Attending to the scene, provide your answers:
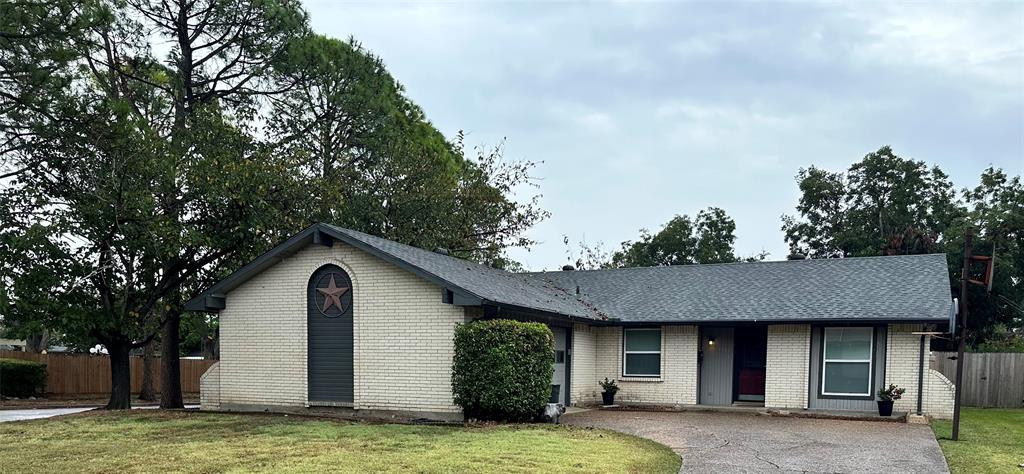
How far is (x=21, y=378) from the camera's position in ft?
79.6

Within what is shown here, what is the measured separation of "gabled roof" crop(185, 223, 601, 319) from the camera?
44.5 ft

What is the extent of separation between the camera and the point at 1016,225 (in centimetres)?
2584

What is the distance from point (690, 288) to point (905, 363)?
5496 mm

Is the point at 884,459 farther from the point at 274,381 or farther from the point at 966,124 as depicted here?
the point at 966,124

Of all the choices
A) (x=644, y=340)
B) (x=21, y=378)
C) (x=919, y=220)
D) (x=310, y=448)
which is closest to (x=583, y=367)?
(x=644, y=340)

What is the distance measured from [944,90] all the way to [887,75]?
1.91m

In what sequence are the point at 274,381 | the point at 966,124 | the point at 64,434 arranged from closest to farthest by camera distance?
the point at 64,434 < the point at 274,381 < the point at 966,124

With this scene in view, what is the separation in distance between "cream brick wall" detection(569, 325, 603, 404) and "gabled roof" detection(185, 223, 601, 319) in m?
0.63

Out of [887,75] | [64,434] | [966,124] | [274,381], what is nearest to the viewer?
[64,434]

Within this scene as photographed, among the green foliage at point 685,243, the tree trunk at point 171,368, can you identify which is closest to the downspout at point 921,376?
the tree trunk at point 171,368

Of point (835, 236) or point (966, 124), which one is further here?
point (835, 236)

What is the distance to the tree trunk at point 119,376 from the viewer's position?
17.5 meters

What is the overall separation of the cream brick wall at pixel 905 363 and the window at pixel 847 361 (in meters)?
0.41

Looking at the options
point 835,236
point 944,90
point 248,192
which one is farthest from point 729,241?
point 248,192
